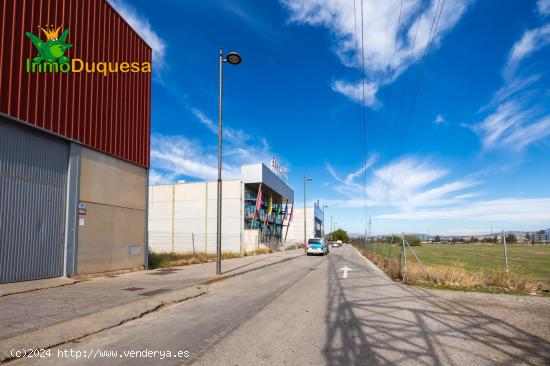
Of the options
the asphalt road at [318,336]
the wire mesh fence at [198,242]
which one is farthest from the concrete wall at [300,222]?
the asphalt road at [318,336]

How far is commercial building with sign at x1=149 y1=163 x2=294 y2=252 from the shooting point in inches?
1687

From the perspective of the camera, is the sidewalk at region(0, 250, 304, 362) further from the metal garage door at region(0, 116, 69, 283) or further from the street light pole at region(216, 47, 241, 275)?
the street light pole at region(216, 47, 241, 275)

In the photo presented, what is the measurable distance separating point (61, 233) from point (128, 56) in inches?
333

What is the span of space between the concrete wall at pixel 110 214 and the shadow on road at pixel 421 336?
974cm

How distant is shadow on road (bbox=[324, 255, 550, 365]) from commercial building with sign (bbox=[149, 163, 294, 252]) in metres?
33.3

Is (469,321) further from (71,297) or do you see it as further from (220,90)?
(220,90)

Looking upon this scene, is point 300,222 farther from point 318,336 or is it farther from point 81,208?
point 318,336

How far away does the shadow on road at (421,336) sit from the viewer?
5043 mm

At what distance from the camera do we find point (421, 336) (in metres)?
6.10

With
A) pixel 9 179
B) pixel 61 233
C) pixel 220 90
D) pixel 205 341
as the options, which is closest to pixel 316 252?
pixel 220 90

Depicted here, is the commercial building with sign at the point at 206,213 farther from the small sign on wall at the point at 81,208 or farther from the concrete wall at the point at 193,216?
the small sign on wall at the point at 81,208

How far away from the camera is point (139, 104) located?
17.3m

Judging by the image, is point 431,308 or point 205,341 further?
point 431,308

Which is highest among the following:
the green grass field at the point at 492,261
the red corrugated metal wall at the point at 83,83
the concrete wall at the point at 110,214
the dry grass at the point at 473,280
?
the red corrugated metal wall at the point at 83,83
